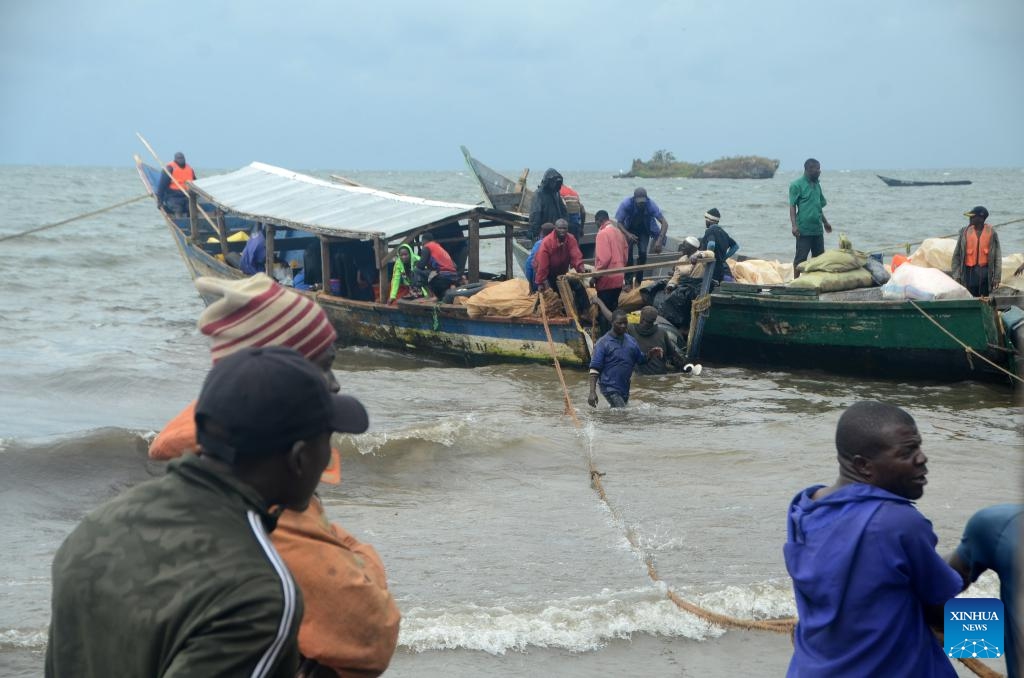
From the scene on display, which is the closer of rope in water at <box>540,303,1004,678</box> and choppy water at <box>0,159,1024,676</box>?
rope in water at <box>540,303,1004,678</box>

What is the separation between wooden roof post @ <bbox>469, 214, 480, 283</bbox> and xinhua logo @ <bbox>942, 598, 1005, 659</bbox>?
1131 centimetres

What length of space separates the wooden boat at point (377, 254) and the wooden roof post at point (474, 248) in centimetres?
1

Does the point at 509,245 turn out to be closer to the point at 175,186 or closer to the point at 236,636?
the point at 175,186

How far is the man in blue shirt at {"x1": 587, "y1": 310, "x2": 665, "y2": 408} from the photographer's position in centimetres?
990

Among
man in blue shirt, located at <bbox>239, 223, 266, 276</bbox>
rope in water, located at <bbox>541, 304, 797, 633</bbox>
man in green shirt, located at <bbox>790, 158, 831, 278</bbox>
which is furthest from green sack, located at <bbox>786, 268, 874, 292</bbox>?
man in blue shirt, located at <bbox>239, 223, 266, 276</bbox>

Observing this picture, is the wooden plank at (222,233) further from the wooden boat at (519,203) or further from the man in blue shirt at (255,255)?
the wooden boat at (519,203)

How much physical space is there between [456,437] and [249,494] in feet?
25.7

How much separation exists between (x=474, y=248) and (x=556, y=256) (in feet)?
7.02

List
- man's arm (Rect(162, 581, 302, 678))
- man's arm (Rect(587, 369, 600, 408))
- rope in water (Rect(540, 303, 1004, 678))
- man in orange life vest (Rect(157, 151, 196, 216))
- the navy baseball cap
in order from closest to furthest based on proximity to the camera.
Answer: man's arm (Rect(162, 581, 302, 678)) → the navy baseball cap → rope in water (Rect(540, 303, 1004, 678)) → man's arm (Rect(587, 369, 600, 408)) → man in orange life vest (Rect(157, 151, 196, 216))

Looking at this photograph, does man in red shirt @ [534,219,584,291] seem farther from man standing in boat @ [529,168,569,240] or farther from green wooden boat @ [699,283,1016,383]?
green wooden boat @ [699,283,1016,383]

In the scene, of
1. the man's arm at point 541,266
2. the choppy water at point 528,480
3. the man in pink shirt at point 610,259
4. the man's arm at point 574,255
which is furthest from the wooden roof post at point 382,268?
the man in pink shirt at point 610,259

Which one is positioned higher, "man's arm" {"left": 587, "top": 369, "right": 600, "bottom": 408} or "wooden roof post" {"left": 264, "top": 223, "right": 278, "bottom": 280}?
"wooden roof post" {"left": 264, "top": 223, "right": 278, "bottom": 280}

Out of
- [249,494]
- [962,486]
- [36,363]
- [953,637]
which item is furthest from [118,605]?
[36,363]

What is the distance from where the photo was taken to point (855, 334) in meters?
12.0
